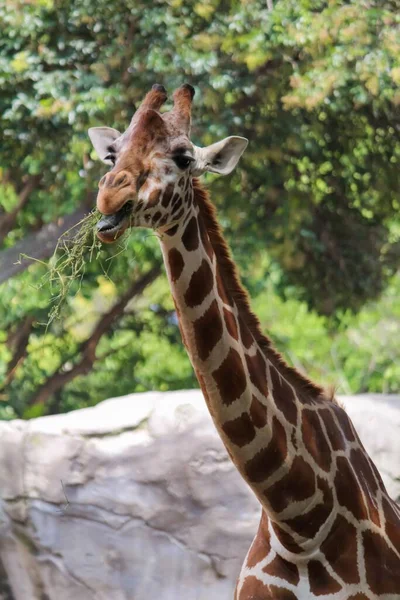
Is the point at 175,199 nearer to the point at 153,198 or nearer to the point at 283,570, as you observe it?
the point at 153,198

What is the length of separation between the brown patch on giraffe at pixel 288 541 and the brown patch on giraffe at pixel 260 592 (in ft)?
0.46

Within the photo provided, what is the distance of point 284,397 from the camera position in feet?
11.4

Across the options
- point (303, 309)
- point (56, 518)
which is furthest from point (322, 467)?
point (303, 309)

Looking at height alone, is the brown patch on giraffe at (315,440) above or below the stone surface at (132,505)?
above

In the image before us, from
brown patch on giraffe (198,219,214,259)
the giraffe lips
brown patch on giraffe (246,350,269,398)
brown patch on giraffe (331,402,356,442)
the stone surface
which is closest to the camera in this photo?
the giraffe lips

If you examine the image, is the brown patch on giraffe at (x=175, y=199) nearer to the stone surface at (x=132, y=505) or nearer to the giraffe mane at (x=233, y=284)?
the giraffe mane at (x=233, y=284)

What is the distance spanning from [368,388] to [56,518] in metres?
7.15

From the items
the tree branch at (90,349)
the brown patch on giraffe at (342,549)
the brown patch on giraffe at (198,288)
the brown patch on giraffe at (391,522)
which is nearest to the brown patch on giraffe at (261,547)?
the brown patch on giraffe at (342,549)

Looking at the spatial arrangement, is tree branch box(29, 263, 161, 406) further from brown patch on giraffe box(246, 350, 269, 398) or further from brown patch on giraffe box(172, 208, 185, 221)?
brown patch on giraffe box(172, 208, 185, 221)

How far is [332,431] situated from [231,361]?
625 mm

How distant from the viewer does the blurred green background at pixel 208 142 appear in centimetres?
654

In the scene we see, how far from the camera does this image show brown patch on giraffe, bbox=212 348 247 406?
10.6ft

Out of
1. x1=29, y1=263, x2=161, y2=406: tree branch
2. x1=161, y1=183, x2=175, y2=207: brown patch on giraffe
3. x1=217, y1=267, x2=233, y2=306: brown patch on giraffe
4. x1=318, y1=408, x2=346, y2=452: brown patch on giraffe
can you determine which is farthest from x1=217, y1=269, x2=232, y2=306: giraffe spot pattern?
x1=29, y1=263, x2=161, y2=406: tree branch

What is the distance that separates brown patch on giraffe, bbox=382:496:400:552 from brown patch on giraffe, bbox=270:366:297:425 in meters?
0.54
